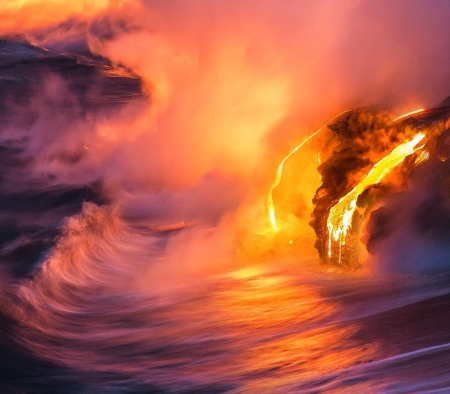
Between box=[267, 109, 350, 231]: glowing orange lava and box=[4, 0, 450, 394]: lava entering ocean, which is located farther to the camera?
box=[267, 109, 350, 231]: glowing orange lava

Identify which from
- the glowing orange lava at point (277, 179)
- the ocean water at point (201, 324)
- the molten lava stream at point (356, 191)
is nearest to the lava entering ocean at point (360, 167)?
the molten lava stream at point (356, 191)

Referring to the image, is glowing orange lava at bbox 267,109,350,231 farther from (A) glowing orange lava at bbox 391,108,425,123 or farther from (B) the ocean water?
(A) glowing orange lava at bbox 391,108,425,123

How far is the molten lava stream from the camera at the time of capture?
7.08 metres

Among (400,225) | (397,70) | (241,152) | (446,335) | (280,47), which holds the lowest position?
(446,335)

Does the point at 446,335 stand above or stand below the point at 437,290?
below

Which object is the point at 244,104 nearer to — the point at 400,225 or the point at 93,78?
the point at 400,225

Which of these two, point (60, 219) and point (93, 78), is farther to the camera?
point (93, 78)

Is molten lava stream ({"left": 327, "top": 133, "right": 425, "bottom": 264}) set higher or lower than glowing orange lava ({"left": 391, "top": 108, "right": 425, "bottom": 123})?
lower

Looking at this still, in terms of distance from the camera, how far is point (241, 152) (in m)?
10.2

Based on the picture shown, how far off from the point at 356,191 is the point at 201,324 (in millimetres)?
1575

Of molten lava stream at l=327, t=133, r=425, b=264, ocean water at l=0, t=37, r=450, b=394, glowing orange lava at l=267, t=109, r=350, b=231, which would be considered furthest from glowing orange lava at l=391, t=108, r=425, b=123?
ocean water at l=0, t=37, r=450, b=394

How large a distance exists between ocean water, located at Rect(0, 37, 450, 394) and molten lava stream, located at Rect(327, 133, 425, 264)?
0.30 metres

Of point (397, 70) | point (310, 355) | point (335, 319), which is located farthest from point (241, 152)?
point (310, 355)

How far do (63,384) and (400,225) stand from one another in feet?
8.88
